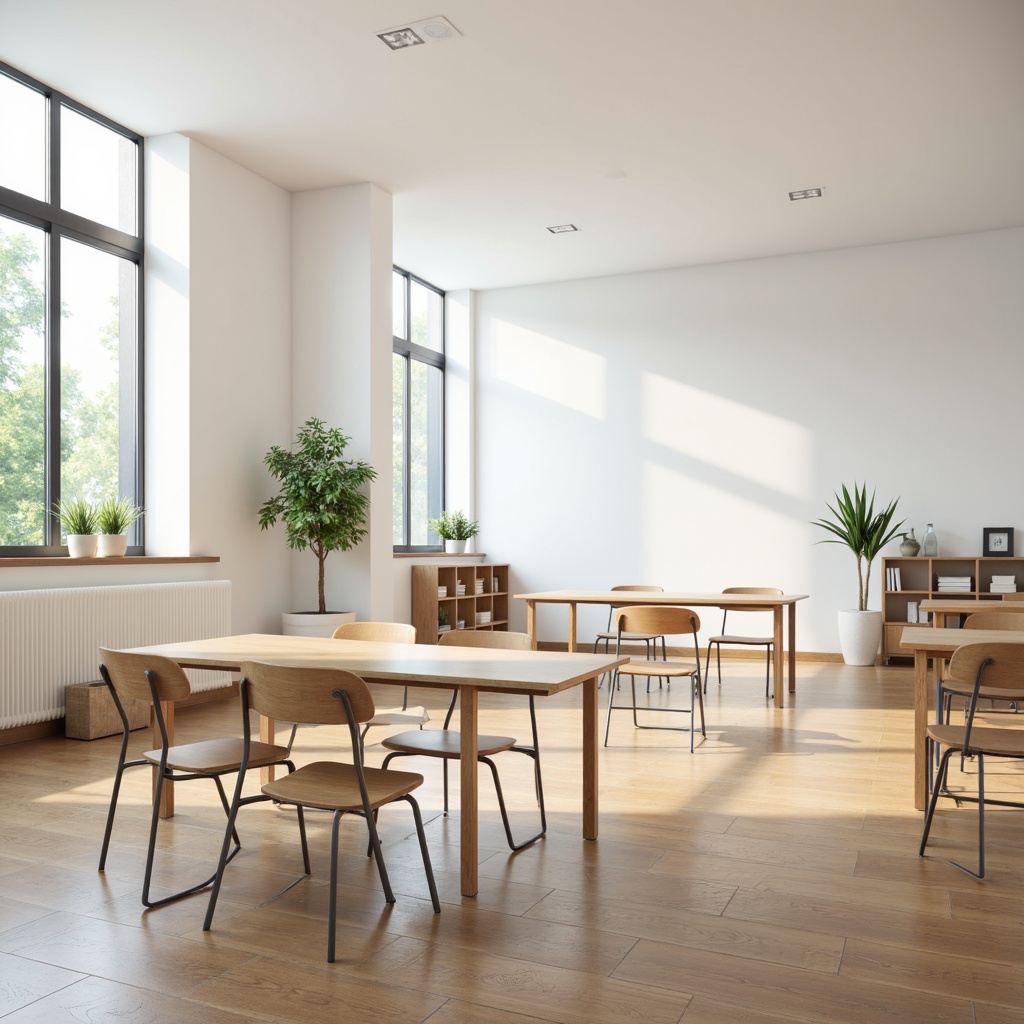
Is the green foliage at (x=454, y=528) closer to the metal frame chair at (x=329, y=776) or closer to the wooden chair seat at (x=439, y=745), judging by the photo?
the wooden chair seat at (x=439, y=745)

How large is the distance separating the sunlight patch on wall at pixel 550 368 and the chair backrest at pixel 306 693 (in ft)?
23.1

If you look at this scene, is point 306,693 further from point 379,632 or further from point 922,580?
point 922,580

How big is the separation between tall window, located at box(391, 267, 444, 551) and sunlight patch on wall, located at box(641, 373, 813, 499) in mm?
2190

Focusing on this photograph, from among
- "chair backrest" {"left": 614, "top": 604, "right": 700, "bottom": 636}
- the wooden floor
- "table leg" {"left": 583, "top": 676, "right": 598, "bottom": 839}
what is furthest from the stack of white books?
"table leg" {"left": 583, "top": 676, "right": 598, "bottom": 839}

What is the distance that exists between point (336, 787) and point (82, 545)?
343cm

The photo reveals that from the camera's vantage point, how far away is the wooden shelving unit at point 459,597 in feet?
26.7

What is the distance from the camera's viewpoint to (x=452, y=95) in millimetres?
5547

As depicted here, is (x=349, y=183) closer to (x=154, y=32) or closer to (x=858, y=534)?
(x=154, y=32)

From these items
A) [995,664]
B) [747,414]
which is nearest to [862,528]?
[747,414]

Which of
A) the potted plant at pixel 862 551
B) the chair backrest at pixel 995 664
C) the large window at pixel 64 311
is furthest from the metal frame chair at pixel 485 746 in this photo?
the potted plant at pixel 862 551

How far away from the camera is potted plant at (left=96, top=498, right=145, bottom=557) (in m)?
5.47

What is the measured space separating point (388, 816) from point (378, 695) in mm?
2842

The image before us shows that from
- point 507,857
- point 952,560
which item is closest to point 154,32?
point 507,857

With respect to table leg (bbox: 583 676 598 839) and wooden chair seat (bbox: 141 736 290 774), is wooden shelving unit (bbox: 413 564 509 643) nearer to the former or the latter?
table leg (bbox: 583 676 598 839)
